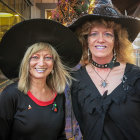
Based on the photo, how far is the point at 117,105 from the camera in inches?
62.7

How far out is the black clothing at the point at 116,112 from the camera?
157 centimetres

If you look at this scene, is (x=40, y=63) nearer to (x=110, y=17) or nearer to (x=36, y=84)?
(x=36, y=84)

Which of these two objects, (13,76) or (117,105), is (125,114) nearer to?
(117,105)

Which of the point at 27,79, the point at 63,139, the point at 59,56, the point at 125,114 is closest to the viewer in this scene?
the point at 125,114

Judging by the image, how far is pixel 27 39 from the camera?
1792mm

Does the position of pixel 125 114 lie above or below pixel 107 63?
below

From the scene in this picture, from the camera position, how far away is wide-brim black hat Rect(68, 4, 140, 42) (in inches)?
68.0

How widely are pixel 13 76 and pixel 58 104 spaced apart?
61 centimetres

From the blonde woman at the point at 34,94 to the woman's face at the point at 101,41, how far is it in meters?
0.25

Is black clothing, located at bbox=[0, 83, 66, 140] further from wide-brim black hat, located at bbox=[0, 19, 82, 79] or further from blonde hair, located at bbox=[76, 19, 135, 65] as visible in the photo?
blonde hair, located at bbox=[76, 19, 135, 65]

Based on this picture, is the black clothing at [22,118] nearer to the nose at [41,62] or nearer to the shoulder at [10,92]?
the shoulder at [10,92]

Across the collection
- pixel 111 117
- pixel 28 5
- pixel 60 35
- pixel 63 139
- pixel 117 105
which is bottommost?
pixel 63 139

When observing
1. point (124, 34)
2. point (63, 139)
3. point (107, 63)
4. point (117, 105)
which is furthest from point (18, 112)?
point (124, 34)

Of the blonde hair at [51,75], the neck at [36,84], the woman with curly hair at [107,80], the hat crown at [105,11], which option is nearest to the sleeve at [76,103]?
the woman with curly hair at [107,80]
